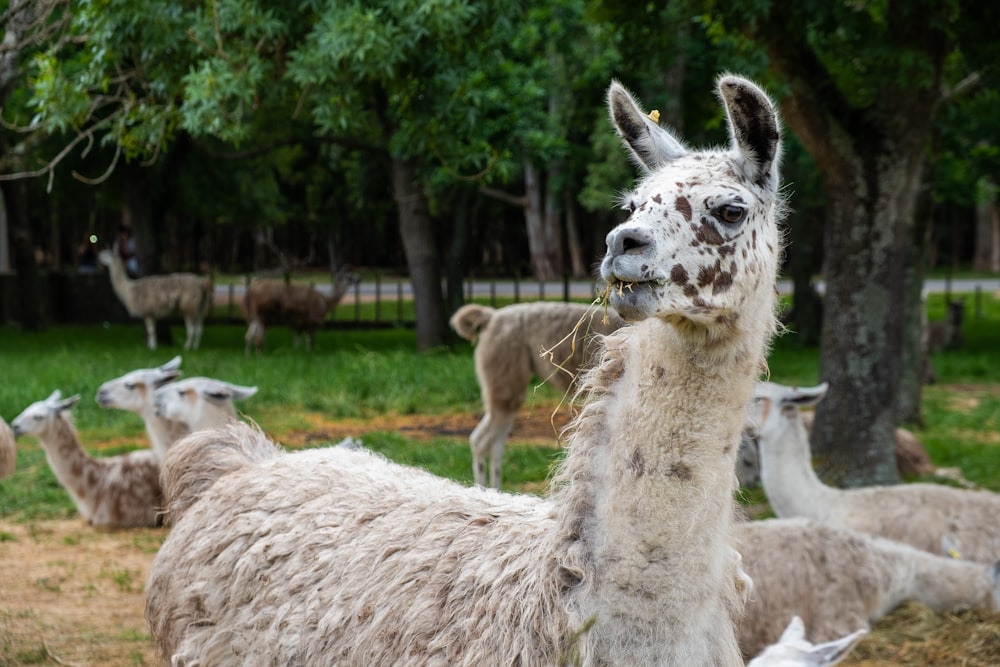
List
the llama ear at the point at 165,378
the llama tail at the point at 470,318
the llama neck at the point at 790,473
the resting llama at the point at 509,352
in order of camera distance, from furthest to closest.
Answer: the llama tail at the point at 470,318, the resting llama at the point at 509,352, the llama ear at the point at 165,378, the llama neck at the point at 790,473

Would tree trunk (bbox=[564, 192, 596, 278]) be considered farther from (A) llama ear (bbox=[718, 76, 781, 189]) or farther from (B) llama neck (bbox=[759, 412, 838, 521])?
(A) llama ear (bbox=[718, 76, 781, 189])

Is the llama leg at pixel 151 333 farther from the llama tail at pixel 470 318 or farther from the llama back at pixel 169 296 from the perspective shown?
the llama tail at pixel 470 318

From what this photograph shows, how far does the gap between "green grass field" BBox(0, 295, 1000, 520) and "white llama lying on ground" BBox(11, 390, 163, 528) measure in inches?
17.7

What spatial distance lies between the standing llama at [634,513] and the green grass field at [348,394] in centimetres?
362

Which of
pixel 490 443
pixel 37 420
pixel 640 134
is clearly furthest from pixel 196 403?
pixel 640 134

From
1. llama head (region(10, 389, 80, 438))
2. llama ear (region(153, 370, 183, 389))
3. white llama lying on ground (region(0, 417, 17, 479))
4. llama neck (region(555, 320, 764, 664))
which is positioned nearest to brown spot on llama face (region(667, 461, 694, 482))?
llama neck (region(555, 320, 764, 664))

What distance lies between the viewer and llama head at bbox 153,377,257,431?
331 inches

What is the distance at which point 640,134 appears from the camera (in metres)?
3.02

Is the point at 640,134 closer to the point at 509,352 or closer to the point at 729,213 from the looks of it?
the point at 729,213

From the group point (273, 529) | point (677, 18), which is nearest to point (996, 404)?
point (677, 18)

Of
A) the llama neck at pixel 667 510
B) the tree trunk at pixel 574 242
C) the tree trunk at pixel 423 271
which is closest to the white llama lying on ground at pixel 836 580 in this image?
the llama neck at pixel 667 510

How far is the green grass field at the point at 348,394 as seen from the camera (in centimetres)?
966

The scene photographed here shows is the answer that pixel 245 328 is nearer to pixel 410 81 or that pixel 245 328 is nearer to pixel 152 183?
pixel 152 183

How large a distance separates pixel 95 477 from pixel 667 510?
22.2ft
